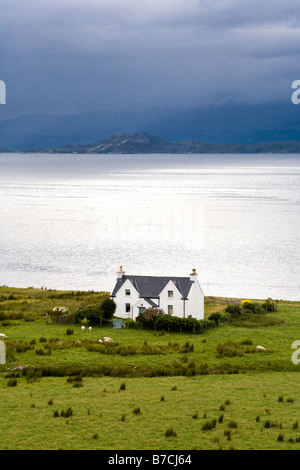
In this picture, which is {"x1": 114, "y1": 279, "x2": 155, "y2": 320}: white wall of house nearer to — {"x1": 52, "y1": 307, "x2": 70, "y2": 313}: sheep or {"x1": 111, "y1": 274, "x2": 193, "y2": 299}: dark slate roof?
{"x1": 111, "y1": 274, "x2": 193, "y2": 299}: dark slate roof

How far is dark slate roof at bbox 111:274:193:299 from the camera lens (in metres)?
50.2

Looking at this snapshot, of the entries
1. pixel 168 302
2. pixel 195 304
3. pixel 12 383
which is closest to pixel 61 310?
pixel 168 302

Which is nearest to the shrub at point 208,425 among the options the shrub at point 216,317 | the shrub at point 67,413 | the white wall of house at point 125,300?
the shrub at point 67,413

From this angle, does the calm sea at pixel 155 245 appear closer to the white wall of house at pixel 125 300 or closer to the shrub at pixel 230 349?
the white wall of house at pixel 125 300

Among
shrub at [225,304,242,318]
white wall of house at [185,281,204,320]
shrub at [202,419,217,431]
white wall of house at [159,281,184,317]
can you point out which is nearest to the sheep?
white wall of house at [159,281,184,317]

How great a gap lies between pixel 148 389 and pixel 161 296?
19500 mm

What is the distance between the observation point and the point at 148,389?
1217 inches

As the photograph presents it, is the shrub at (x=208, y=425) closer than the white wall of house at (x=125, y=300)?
Yes

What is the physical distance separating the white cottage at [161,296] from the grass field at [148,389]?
10.9 feet

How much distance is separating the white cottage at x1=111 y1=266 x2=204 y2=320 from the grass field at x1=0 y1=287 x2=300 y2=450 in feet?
10.9

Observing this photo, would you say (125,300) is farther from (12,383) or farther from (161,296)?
(12,383)

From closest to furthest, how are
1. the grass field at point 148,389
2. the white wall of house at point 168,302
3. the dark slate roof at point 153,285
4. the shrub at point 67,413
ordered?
A: 1. the grass field at point 148,389
2. the shrub at point 67,413
3. the white wall of house at point 168,302
4. the dark slate roof at point 153,285

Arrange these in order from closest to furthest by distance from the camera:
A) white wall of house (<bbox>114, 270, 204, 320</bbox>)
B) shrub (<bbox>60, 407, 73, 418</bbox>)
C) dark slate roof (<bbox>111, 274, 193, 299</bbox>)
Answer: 1. shrub (<bbox>60, 407, 73, 418</bbox>)
2. white wall of house (<bbox>114, 270, 204, 320</bbox>)
3. dark slate roof (<bbox>111, 274, 193, 299</bbox>)

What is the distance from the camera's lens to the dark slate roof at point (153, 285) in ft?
165
